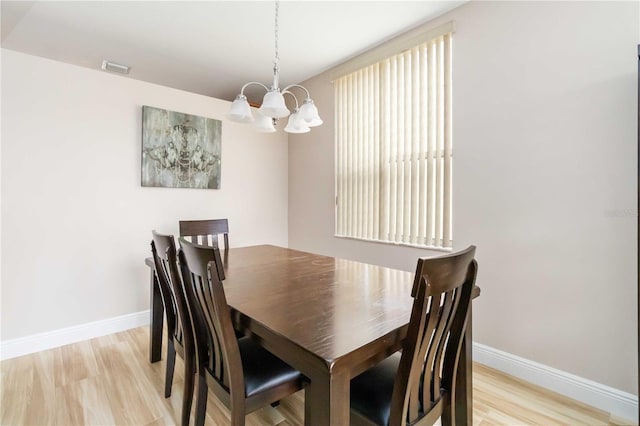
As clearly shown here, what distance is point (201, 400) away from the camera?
1345 mm

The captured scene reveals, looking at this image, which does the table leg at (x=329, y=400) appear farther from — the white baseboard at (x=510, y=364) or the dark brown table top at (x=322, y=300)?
the white baseboard at (x=510, y=364)

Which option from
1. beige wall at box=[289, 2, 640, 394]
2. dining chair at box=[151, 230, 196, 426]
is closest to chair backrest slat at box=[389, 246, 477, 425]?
dining chair at box=[151, 230, 196, 426]

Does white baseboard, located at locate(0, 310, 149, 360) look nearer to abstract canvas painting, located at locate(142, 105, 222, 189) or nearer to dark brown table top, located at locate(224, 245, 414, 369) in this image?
abstract canvas painting, located at locate(142, 105, 222, 189)

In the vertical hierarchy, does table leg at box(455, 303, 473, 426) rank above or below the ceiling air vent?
below

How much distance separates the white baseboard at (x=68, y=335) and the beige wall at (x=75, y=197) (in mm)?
50

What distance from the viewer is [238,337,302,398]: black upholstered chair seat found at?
1155 mm

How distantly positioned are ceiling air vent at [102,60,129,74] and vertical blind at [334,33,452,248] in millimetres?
2232

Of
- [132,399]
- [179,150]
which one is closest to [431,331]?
[132,399]

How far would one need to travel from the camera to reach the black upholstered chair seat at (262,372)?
1155mm

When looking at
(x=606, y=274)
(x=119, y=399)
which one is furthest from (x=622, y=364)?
(x=119, y=399)

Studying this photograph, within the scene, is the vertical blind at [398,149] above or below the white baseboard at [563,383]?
above

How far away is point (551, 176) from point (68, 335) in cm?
382

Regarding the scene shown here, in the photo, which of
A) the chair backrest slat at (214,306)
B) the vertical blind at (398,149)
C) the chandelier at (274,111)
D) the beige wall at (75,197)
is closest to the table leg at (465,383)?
the chair backrest slat at (214,306)

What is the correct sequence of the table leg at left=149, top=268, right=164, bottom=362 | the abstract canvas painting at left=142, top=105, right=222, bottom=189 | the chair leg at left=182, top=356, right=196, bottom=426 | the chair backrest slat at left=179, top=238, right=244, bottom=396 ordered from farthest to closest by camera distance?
1. the abstract canvas painting at left=142, top=105, right=222, bottom=189
2. the table leg at left=149, top=268, right=164, bottom=362
3. the chair leg at left=182, top=356, right=196, bottom=426
4. the chair backrest slat at left=179, top=238, right=244, bottom=396
